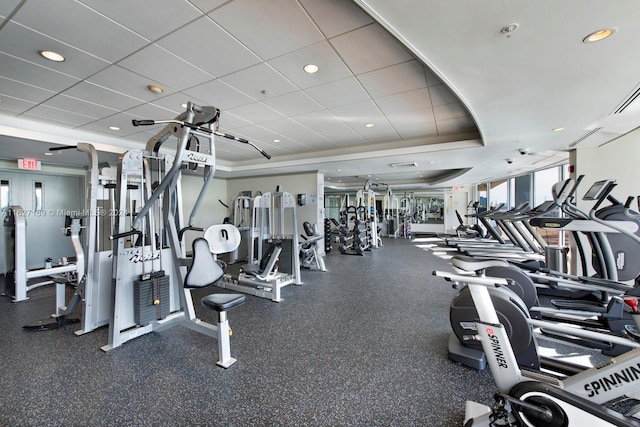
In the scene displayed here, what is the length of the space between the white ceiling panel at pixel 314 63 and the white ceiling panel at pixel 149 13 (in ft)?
2.64

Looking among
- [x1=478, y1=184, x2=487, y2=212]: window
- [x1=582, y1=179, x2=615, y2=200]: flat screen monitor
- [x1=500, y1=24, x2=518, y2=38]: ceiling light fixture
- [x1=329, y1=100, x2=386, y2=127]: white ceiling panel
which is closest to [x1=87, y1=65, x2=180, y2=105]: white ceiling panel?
[x1=329, y1=100, x2=386, y2=127]: white ceiling panel

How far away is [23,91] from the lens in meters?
3.04

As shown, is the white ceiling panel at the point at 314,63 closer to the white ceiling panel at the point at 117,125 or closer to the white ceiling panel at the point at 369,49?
the white ceiling panel at the point at 369,49

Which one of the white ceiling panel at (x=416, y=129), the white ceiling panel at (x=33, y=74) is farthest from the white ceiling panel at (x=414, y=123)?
the white ceiling panel at (x=33, y=74)

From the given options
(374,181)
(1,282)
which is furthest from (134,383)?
(374,181)

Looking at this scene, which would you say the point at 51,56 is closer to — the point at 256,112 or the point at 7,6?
the point at 7,6

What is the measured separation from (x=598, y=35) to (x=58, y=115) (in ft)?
19.4

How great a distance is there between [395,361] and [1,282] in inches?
283

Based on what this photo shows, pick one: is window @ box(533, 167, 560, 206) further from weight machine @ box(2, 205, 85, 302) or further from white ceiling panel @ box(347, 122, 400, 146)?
weight machine @ box(2, 205, 85, 302)

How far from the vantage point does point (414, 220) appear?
14.0 m

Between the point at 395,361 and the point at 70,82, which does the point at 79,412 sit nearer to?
the point at 395,361

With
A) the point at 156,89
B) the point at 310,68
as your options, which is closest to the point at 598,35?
the point at 310,68

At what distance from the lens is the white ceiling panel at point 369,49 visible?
2104mm

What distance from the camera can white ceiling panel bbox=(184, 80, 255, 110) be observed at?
2990mm
